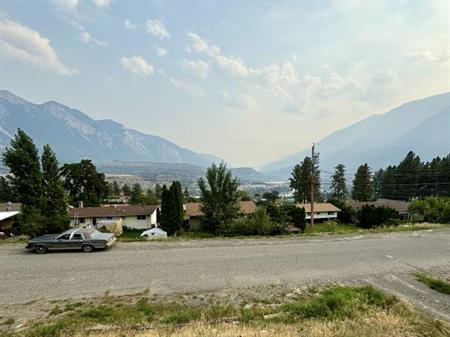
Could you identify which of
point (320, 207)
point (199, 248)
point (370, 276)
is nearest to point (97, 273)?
point (199, 248)

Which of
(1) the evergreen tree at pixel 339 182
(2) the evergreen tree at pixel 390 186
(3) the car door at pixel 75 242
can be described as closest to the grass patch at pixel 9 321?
(3) the car door at pixel 75 242

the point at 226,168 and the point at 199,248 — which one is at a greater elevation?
the point at 226,168

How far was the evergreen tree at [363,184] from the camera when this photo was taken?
81812 mm

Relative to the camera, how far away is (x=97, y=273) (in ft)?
36.8

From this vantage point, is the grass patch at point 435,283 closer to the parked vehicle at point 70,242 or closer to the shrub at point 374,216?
the parked vehicle at point 70,242

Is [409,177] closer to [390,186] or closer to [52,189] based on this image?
[390,186]

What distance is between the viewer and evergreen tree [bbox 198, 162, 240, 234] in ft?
128

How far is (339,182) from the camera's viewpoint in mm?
Answer: 88062

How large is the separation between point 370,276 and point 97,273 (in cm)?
946

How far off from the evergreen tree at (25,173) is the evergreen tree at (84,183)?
3639 centimetres

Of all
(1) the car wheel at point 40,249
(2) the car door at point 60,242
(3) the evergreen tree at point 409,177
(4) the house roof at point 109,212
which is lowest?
(4) the house roof at point 109,212

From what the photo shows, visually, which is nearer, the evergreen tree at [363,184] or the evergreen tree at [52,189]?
the evergreen tree at [52,189]

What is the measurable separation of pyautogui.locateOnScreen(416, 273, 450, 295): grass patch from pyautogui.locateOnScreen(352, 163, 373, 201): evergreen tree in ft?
247

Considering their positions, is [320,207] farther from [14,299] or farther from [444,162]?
[14,299]
